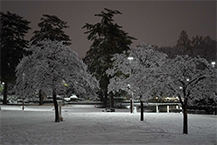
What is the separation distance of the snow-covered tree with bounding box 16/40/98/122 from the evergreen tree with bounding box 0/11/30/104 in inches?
1148

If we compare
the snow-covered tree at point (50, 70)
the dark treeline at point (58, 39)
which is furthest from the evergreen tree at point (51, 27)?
the snow-covered tree at point (50, 70)

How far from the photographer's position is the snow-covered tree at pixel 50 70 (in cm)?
1661

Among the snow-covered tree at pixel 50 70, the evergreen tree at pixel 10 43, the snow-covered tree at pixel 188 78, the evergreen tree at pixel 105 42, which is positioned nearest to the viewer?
the snow-covered tree at pixel 188 78

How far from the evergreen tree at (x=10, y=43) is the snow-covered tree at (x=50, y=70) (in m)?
29.2

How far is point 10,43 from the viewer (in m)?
45.7

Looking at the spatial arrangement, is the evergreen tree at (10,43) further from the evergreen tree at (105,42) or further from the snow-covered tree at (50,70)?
the snow-covered tree at (50,70)

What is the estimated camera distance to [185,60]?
1283cm

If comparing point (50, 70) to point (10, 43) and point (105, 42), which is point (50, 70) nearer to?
point (105, 42)

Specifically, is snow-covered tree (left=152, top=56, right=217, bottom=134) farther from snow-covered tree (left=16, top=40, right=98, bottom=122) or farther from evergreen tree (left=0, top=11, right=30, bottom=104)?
evergreen tree (left=0, top=11, right=30, bottom=104)

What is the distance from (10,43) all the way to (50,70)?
32.5 metres

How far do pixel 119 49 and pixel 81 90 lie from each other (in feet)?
60.3

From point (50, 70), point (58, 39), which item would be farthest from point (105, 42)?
point (50, 70)

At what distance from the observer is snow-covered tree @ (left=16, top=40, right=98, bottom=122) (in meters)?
16.6

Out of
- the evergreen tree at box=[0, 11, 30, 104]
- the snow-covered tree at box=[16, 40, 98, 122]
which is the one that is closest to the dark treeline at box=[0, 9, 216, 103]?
the evergreen tree at box=[0, 11, 30, 104]
